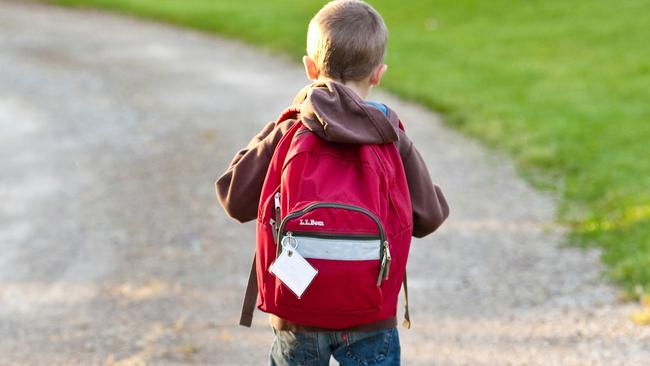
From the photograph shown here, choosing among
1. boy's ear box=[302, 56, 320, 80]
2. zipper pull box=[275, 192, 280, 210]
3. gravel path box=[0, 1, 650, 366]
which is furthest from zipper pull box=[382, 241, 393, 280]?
gravel path box=[0, 1, 650, 366]

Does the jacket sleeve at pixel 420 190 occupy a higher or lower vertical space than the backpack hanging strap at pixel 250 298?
higher

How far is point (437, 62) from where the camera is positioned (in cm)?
1127

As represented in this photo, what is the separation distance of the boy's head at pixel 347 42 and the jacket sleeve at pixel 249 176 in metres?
0.21

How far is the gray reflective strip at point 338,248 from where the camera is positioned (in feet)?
7.37

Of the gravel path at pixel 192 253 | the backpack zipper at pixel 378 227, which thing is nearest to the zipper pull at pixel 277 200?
the backpack zipper at pixel 378 227

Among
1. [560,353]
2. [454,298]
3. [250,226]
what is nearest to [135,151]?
[250,226]

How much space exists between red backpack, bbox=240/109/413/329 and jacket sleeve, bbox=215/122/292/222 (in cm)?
9

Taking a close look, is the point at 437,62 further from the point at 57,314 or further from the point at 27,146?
the point at 57,314

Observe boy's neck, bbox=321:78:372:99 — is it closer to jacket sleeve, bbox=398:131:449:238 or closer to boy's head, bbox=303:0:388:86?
boy's head, bbox=303:0:388:86

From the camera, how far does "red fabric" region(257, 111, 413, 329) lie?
2.25 m

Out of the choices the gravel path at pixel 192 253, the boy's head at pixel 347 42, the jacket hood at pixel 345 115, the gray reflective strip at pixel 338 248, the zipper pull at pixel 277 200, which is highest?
the boy's head at pixel 347 42

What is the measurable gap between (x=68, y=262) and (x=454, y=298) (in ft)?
7.83

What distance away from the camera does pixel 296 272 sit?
2.25 m

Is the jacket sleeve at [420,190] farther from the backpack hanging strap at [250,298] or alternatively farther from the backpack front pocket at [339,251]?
the backpack hanging strap at [250,298]
